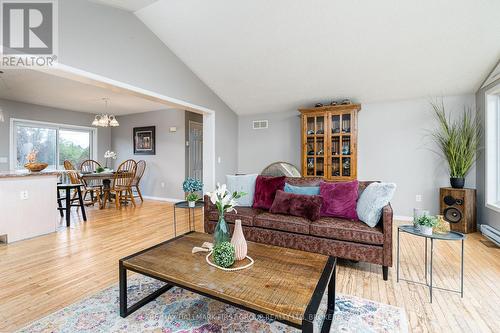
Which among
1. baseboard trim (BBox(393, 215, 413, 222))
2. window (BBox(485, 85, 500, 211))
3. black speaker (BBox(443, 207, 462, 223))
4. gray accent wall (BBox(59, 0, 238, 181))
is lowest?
baseboard trim (BBox(393, 215, 413, 222))

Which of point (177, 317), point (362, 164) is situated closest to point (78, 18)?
point (177, 317)

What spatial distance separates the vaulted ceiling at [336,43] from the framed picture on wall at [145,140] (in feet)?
9.11

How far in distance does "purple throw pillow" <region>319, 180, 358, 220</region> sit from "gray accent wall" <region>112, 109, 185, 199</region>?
3995 mm

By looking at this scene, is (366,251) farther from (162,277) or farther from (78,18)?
(78,18)

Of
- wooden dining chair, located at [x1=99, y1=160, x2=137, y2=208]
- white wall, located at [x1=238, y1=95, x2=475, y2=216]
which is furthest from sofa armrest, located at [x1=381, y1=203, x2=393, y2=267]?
wooden dining chair, located at [x1=99, y1=160, x2=137, y2=208]

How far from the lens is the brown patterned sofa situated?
2080mm

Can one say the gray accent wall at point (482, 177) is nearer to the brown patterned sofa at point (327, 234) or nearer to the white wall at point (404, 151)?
the white wall at point (404, 151)

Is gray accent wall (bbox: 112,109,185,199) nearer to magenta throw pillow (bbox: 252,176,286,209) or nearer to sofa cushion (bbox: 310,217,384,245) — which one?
magenta throw pillow (bbox: 252,176,286,209)

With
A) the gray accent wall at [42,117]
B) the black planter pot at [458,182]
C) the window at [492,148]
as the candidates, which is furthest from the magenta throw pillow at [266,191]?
the gray accent wall at [42,117]

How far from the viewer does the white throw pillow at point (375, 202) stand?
2.20 m

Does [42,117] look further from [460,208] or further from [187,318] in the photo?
[460,208]

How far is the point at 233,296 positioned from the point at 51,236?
3.39m

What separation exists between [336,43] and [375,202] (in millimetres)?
2132

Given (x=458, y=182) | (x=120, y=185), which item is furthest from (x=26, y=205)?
(x=458, y=182)
